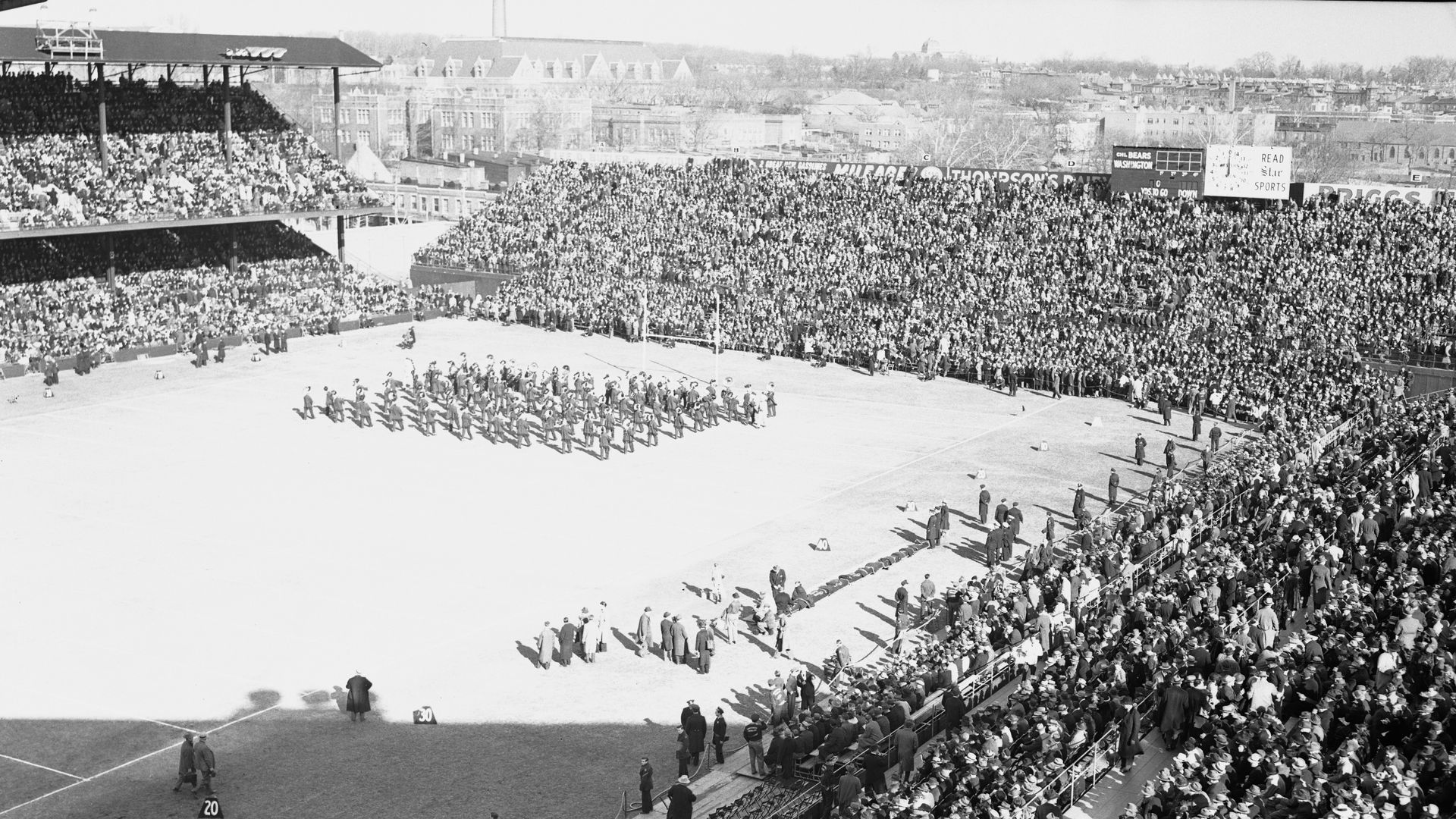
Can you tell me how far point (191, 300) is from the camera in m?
54.1

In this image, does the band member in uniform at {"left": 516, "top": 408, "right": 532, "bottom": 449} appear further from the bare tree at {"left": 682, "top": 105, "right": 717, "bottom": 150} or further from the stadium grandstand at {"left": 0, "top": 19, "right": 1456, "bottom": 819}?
the bare tree at {"left": 682, "top": 105, "right": 717, "bottom": 150}

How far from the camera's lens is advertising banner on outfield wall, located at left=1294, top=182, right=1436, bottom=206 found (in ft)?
160

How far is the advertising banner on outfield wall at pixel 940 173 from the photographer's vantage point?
56.2 metres

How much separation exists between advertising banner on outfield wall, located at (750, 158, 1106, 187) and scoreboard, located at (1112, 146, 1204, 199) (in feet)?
3.01

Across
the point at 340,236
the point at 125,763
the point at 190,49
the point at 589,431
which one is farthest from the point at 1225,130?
the point at 125,763

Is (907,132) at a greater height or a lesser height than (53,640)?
greater

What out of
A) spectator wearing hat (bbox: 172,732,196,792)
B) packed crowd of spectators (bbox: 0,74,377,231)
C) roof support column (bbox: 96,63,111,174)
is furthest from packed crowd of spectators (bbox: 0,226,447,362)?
spectator wearing hat (bbox: 172,732,196,792)

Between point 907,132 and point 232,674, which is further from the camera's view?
point 907,132

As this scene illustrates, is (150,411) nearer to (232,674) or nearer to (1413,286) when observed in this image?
(232,674)

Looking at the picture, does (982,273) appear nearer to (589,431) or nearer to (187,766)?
(589,431)

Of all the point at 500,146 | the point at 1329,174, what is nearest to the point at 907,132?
the point at 500,146

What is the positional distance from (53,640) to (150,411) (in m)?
18.5

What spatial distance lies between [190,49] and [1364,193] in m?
41.2

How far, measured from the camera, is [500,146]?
477 feet
